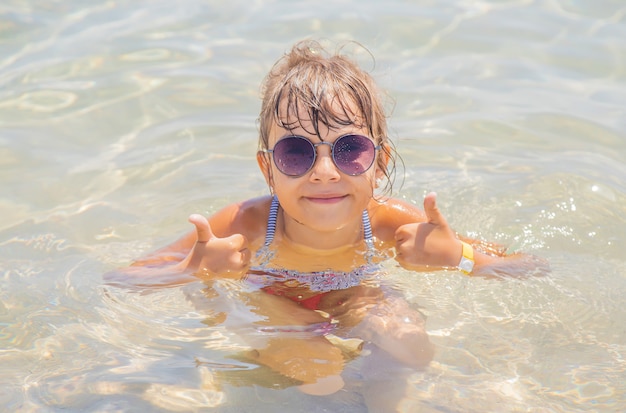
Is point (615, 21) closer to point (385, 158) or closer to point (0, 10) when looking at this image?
point (385, 158)

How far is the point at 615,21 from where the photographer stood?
7.03m

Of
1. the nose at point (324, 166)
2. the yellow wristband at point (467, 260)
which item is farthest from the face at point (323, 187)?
the yellow wristband at point (467, 260)

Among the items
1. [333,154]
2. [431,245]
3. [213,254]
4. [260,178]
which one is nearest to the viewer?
[333,154]

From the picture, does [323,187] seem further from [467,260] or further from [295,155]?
[467,260]

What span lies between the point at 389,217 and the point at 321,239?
313 millimetres

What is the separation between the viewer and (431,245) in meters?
3.52

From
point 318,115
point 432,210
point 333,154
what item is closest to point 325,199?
point 333,154

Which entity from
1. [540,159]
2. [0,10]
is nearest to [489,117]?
[540,159]

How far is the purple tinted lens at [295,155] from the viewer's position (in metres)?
3.23

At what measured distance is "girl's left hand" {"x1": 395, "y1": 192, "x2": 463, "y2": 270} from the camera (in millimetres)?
3508

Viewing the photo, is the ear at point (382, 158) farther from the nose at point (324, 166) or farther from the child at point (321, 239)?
the nose at point (324, 166)

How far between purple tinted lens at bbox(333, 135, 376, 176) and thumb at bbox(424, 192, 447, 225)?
27 centimetres

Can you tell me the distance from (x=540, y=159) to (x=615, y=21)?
8.44 feet

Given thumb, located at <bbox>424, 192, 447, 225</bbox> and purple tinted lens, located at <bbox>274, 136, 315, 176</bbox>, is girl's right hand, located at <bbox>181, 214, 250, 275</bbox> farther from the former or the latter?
thumb, located at <bbox>424, 192, 447, 225</bbox>
